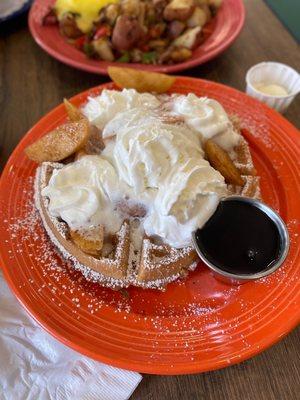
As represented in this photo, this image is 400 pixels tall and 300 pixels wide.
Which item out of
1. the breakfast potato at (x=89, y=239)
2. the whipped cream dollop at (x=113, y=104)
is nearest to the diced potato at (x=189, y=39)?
the whipped cream dollop at (x=113, y=104)

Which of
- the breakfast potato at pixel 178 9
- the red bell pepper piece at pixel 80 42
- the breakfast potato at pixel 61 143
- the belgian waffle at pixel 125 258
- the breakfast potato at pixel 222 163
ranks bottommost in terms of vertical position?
the belgian waffle at pixel 125 258

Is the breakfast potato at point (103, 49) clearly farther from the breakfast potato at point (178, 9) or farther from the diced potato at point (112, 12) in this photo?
the breakfast potato at point (178, 9)

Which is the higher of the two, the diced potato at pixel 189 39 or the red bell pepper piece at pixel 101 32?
the red bell pepper piece at pixel 101 32

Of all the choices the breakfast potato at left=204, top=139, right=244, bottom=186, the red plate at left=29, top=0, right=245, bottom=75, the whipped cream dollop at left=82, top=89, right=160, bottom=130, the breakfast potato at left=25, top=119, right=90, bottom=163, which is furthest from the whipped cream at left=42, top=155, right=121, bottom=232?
the red plate at left=29, top=0, right=245, bottom=75

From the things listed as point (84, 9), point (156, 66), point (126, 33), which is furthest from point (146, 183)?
point (84, 9)

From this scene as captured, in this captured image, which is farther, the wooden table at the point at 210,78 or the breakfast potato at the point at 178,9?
the breakfast potato at the point at 178,9

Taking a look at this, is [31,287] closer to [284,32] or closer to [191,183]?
[191,183]
